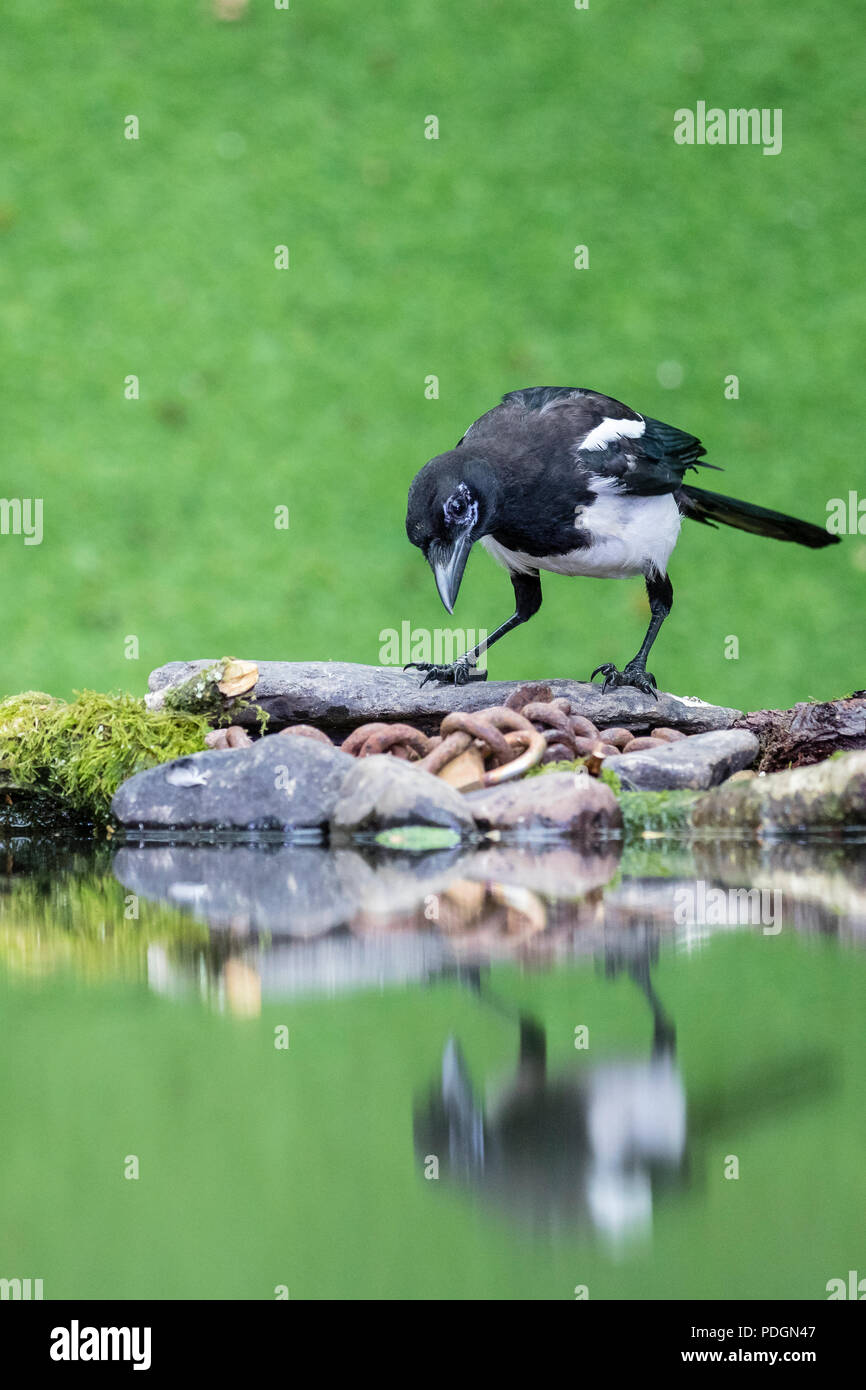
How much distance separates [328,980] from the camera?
3.45 feet

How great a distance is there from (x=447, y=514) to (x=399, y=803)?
0.70 meters

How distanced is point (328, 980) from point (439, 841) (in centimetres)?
90

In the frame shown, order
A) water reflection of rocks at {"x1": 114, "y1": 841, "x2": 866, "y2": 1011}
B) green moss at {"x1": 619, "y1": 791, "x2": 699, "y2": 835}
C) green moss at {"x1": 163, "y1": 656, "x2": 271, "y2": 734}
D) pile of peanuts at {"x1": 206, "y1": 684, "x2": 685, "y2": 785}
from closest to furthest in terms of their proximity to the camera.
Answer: water reflection of rocks at {"x1": 114, "y1": 841, "x2": 866, "y2": 1011}, green moss at {"x1": 619, "y1": 791, "x2": 699, "y2": 835}, pile of peanuts at {"x1": 206, "y1": 684, "x2": 685, "y2": 785}, green moss at {"x1": 163, "y1": 656, "x2": 271, "y2": 734}

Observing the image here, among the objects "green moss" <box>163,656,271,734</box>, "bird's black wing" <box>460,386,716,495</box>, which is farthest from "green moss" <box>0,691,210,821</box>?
"bird's black wing" <box>460,386,716,495</box>

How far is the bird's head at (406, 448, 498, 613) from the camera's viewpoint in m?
2.44

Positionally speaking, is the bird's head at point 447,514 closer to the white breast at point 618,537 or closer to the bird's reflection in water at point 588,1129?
the white breast at point 618,537

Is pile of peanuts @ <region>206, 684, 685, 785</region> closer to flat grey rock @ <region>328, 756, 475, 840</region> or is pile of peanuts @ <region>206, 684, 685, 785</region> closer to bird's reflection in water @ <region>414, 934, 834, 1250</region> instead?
flat grey rock @ <region>328, 756, 475, 840</region>

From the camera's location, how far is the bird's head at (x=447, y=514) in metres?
2.44

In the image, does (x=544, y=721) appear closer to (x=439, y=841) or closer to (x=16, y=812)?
(x=439, y=841)

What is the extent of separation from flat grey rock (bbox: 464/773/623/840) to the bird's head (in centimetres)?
49

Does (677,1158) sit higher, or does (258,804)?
(258,804)

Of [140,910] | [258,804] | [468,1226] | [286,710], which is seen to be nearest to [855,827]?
[258,804]

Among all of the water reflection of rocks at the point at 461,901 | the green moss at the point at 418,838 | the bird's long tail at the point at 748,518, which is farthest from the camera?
the bird's long tail at the point at 748,518

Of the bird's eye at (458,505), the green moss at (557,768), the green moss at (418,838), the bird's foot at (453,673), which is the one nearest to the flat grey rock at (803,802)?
the green moss at (557,768)
